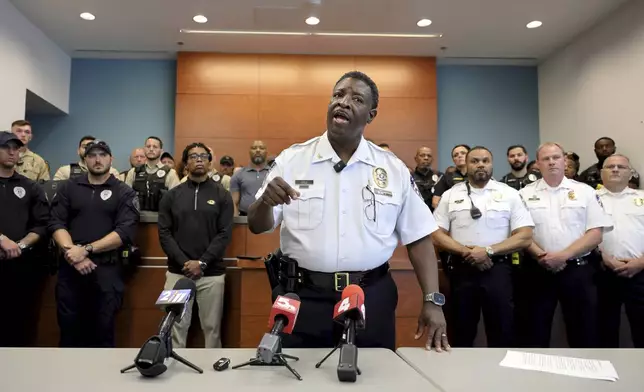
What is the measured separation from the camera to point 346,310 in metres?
1.28

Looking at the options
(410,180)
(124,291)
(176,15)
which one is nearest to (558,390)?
(410,180)

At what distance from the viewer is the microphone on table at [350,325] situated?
1.23m

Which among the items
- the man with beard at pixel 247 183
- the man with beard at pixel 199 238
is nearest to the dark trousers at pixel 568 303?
the man with beard at pixel 199 238

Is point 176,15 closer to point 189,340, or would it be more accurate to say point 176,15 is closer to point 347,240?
point 189,340

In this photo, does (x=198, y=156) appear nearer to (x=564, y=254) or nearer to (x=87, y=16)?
(x=564, y=254)

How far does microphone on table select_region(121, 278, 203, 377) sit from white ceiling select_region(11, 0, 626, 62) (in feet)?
17.8

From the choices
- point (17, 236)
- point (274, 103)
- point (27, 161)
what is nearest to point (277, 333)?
point (17, 236)

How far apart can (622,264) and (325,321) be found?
301 cm

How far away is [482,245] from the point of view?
11.5ft

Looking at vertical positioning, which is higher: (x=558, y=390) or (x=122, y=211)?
(x=122, y=211)

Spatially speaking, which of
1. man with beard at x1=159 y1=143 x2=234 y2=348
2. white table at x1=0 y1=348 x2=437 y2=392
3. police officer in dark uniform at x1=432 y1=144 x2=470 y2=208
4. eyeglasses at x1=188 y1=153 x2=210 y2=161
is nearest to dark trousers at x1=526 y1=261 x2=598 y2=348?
police officer in dark uniform at x1=432 y1=144 x2=470 y2=208

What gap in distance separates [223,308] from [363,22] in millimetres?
4604

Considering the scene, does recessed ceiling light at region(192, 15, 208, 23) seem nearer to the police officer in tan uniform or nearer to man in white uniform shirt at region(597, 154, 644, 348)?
the police officer in tan uniform

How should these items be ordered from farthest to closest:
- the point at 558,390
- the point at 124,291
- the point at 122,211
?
the point at 124,291 < the point at 122,211 < the point at 558,390
